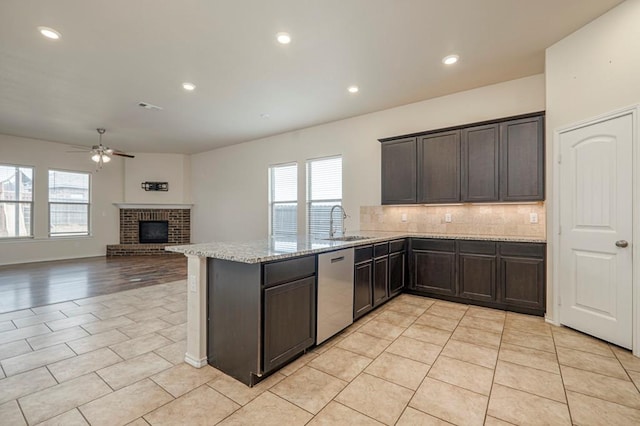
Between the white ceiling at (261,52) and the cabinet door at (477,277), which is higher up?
the white ceiling at (261,52)

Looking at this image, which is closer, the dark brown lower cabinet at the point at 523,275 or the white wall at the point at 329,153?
the dark brown lower cabinet at the point at 523,275

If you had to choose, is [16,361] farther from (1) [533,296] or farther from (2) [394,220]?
(1) [533,296]

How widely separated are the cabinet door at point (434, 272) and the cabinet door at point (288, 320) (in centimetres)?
225

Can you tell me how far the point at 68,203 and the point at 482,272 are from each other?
970 cm

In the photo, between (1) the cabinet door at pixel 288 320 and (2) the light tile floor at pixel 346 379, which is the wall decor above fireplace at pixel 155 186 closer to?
(2) the light tile floor at pixel 346 379

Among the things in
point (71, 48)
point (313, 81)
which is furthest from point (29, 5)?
point (313, 81)

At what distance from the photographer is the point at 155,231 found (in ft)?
30.2

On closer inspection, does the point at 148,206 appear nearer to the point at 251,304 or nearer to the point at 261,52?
the point at 261,52

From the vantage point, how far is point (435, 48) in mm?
3322

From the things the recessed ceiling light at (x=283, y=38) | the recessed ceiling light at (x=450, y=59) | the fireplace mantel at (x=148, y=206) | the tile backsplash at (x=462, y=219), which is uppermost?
the recessed ceiling light at (x=450, y=59)

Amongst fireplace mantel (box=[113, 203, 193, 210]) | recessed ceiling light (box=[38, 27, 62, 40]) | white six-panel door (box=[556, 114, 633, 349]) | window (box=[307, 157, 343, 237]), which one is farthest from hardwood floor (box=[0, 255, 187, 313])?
white six-panel door (box=[556, 114, 633, 349])

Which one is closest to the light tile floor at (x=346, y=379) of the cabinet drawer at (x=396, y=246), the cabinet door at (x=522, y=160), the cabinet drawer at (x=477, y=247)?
the cabinet drawer at (x=477, y=247)

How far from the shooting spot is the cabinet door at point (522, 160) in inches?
141

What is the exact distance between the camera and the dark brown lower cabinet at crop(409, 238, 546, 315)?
11.5 feet
